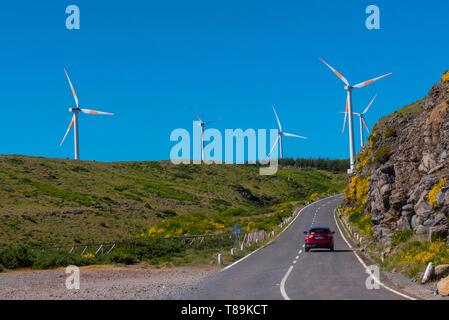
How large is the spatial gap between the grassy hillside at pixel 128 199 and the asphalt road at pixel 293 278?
28327 millimetres

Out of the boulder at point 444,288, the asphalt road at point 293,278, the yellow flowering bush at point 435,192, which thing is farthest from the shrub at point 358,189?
the boulder at point 444,288

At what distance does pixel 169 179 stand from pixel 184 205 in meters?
34.4

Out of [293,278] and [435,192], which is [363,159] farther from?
[293,278]

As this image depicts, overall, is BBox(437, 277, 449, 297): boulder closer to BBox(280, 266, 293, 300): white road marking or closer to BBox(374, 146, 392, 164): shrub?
BBox(280, 266, 293, 300): white road marking

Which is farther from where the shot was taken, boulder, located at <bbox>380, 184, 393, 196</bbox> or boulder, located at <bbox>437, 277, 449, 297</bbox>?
boulder, located at <bbox>380, 184, 393, 196</bbox>

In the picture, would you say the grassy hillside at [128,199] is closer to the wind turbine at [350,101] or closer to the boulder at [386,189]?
the wind turbine at [350,101]

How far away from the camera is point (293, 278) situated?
23938 mm

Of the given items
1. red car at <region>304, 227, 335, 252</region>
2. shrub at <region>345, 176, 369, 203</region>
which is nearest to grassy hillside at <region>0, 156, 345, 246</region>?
shrub at <region>345, 176, 369, 203</region>

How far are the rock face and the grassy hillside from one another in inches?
1060

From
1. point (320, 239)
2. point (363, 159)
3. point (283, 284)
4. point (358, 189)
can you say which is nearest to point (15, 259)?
point (320, 239)

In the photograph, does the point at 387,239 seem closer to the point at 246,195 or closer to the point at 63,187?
the point at 63,187

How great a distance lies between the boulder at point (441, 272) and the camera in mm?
19875

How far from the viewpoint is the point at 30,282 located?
2709cm

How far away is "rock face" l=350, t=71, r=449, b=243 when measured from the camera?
93.5ft
